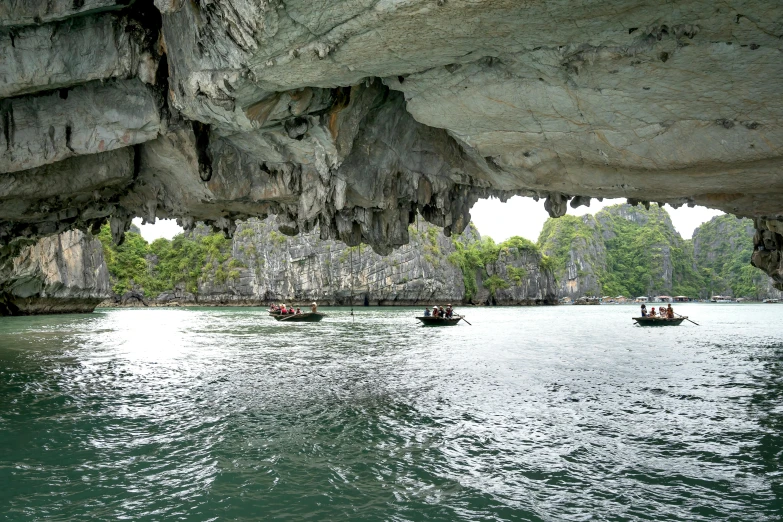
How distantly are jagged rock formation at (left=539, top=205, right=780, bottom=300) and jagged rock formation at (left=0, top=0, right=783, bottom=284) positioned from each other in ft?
564

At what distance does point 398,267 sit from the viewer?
316 ft

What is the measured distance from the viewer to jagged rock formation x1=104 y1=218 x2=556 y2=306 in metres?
97.1

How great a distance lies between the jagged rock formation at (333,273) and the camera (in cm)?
9706

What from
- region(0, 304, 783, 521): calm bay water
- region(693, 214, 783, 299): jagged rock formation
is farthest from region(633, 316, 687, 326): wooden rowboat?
region(693, 214, 783, 299): jagged rock formation

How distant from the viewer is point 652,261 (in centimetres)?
18338

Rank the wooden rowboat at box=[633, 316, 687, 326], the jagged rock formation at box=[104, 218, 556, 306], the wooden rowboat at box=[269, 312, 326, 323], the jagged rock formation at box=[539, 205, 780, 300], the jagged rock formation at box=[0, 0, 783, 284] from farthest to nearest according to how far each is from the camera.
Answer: the jagged rock formation at box=[539, 205, 780, 300] < the jagged rock formation at box=[104, 218, 556, 306] < the wooden rowboat at box=[269, 312, 326, 323] < the wooden rowboat at box=[633, 316, 687, 326] < the jagged rock formation at box=[0, 0, 783, 284]

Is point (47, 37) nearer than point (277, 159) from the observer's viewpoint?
Yes

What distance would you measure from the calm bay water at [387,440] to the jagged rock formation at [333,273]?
7527 cm

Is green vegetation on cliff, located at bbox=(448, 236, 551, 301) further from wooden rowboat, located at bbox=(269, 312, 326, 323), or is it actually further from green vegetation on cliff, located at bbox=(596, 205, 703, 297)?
green vegetation on cliff, located at bbox=(596, 205, 703, 297)

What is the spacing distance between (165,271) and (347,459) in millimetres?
115776

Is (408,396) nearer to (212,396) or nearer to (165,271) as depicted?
(212,396)

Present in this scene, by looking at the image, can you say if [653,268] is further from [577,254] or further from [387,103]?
[387,103]

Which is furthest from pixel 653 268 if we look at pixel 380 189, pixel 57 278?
pixel 380 189

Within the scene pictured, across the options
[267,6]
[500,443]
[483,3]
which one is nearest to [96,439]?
[500,443]
